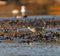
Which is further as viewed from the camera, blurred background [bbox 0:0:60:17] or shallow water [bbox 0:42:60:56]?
blurred background [bbox 0:0:60:17]

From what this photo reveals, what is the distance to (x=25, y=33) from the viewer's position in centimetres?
1355

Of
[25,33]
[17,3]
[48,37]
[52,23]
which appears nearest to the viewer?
[48,37]

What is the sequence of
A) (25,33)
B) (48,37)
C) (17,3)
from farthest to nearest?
(17,3) < (25,33) < (48,37)

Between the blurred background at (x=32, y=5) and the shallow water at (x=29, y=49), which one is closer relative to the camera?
the shallow water at (x=29, y=49)

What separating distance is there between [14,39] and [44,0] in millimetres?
27634

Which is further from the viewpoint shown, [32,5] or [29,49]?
[32,5]

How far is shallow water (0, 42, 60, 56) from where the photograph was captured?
9.46m

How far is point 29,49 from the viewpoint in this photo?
10125mm

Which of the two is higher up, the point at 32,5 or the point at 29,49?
the point at 29,49

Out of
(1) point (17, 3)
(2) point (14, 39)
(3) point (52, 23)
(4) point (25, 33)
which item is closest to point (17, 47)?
(2) point (14, 39)

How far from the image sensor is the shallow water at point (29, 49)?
9461mm

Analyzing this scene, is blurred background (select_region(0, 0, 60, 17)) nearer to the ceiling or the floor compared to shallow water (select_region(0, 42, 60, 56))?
nearer to the floor

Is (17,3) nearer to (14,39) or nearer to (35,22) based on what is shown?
(35,22)

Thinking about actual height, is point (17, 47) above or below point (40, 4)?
above
